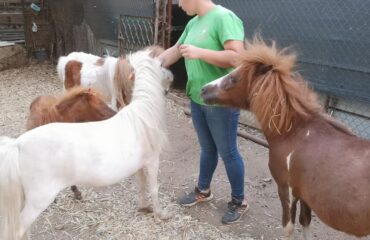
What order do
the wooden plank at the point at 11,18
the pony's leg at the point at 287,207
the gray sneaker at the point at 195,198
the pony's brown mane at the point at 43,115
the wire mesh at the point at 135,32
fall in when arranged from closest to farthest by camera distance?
the pony's leg at the point at 287,207
the pony's brown mane at the point at 43,115
the gray sneaker at the point at 195,198
the wire mesh at the point at 135,32
the wooden plank at the point at 11,18

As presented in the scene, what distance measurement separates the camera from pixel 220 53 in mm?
2424

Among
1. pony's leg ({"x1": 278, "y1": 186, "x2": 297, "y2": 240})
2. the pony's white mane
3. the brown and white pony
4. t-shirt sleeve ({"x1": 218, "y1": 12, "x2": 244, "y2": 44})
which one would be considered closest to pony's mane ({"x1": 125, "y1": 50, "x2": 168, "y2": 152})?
the pony's white mane

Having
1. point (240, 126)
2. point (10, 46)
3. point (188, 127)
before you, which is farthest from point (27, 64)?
point (240, 126)

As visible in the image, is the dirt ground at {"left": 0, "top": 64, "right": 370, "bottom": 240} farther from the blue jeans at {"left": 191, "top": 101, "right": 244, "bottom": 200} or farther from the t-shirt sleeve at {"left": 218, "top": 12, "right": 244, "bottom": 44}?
the t-shirt sleeve at {"left": 218, "top": 12, "right": 244, "bottom": 44}

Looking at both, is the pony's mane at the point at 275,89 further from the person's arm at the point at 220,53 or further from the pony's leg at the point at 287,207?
the pony's leg at the point at 287,207

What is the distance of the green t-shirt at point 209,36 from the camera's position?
243cm

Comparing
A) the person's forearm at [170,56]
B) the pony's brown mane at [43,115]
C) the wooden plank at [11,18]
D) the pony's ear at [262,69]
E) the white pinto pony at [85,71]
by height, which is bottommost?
the wooden plank at [11,18]

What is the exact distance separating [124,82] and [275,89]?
1.21 meters

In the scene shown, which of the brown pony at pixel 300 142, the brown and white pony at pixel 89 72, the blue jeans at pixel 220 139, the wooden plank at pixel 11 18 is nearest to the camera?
the brown pony at pixel 300 142

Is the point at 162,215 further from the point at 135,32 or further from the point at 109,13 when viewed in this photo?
the point at 109,13

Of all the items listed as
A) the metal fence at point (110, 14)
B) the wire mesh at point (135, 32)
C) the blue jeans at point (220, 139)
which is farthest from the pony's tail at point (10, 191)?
the metal fence at point (110, 14)

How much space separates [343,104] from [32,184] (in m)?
3.28

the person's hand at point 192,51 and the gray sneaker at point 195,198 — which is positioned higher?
the person's hand at point 192,51

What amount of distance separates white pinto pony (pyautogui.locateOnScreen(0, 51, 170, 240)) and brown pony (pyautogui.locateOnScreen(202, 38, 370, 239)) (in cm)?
60
